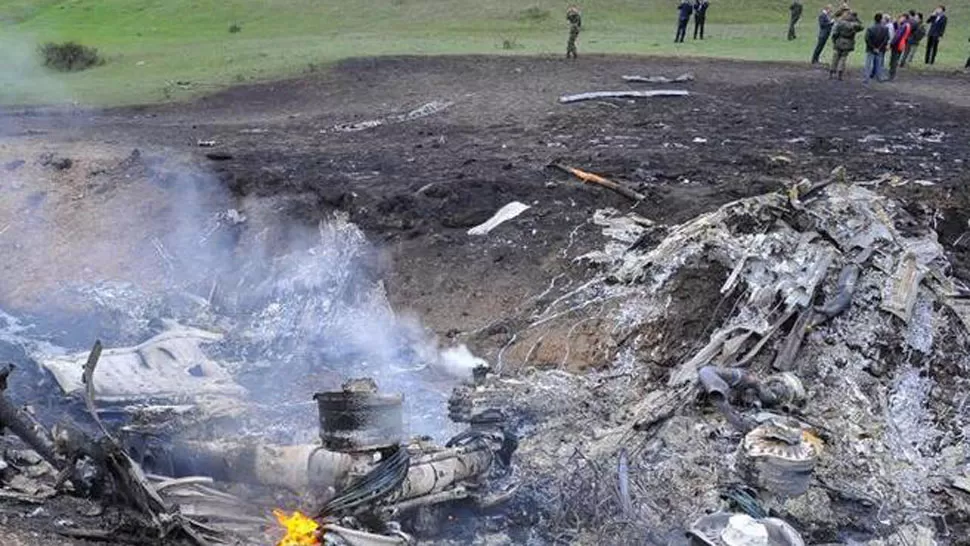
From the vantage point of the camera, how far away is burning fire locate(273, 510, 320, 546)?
19.6ft

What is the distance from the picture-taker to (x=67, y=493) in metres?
6.84

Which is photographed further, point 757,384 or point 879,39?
point 879,39

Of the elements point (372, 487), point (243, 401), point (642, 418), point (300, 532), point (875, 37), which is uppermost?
point (875, 37)

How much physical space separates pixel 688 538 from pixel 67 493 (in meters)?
4.11

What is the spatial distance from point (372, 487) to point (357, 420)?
0.44 m

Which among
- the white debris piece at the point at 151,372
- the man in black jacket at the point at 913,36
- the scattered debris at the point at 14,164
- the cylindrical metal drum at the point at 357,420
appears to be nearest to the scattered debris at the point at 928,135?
the man in black jacket at the point at 913,36

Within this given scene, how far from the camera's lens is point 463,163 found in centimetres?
1344

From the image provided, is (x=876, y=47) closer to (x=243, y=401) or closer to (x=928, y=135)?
(x=928, y=135)

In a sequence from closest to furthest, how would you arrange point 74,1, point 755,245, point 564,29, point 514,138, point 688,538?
point 688,538
point 755,245
point 514,138
point 564,29
point 74,1

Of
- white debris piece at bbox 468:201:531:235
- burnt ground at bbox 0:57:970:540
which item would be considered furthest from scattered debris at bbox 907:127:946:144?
white debris piece at bbox 468:201:531:235

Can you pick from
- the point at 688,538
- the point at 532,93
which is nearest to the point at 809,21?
the point at 532,93

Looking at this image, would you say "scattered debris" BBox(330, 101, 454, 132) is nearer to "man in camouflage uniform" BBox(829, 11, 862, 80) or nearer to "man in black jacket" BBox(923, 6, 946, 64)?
"man in camouflage uniform" BBox(829, 11, 862, 80)

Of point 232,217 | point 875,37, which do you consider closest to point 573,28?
point 875,37

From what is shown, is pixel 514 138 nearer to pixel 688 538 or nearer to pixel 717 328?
pixel 717 328
